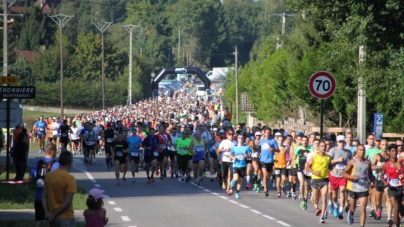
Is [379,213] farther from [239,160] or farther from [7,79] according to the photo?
[7,79]

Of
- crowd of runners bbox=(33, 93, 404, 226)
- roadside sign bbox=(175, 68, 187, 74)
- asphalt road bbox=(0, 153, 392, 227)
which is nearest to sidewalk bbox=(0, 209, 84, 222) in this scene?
asphalt road bbox=(0, 153, 392, 227)

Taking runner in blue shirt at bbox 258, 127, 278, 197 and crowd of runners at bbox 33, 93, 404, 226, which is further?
runner in blue shirt at bbox 258, 127, 278, 197

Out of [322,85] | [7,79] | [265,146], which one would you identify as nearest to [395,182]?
[322,85]

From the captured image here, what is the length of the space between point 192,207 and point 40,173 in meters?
7.02

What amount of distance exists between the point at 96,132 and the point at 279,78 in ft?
34.9

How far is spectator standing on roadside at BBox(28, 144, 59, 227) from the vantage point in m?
12.9

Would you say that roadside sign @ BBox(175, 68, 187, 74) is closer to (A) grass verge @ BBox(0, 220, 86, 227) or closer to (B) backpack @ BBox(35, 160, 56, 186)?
(A) grass verge @ BBox(0, 220, 86, 227)

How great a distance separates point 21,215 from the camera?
17.7 metres

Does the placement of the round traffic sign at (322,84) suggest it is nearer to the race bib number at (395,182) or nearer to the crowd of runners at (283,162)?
the crowd of runners at (283,162)

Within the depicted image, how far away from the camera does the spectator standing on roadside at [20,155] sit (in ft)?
75.9

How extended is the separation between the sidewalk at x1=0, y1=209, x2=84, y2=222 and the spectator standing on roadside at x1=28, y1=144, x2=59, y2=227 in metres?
4.05

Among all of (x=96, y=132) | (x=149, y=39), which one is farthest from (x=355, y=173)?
(x=149, y=39)

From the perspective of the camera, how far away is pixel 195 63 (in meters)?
150

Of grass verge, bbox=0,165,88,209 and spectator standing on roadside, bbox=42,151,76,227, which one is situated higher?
spectator standing on roadside, bbox=42,151,76,227
